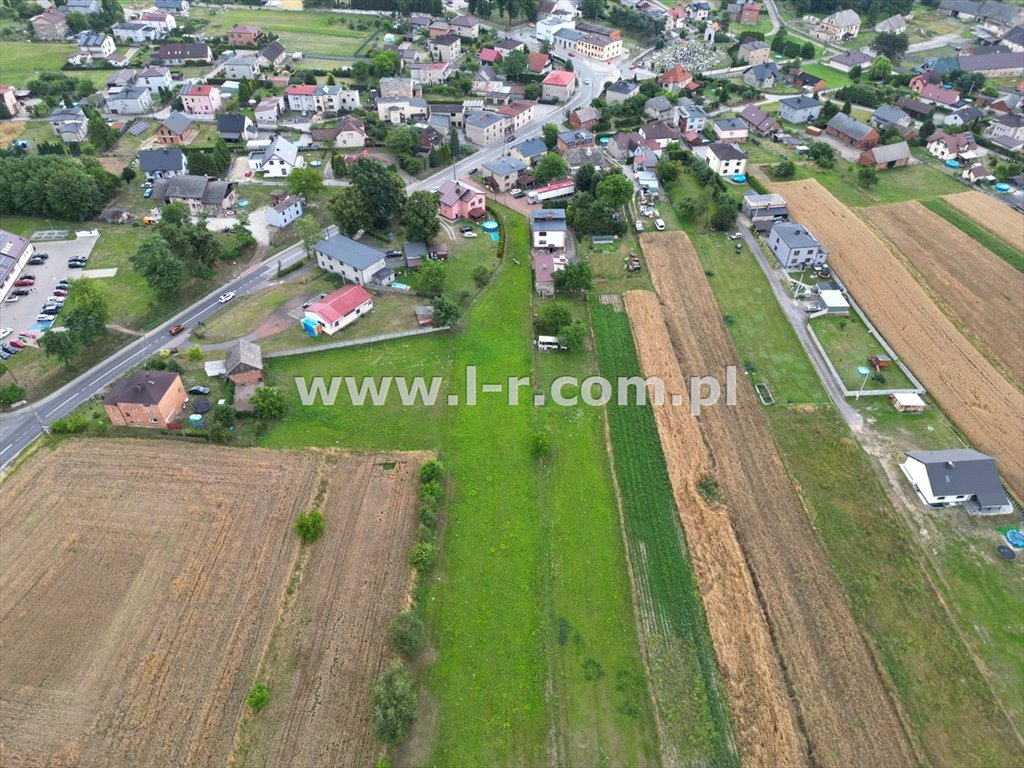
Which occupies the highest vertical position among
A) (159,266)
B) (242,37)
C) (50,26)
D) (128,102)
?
(50,26)

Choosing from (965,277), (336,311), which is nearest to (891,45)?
(965,277)

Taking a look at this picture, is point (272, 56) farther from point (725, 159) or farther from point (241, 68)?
point (725, 159)

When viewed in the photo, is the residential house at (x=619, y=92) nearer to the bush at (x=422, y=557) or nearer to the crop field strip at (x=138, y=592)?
the crop field strip at (x=138, y=592)

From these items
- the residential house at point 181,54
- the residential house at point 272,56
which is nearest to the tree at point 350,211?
the residential house at point 272,56

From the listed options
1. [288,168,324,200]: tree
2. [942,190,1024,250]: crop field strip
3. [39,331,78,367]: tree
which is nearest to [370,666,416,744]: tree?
[39,331,78,367]: tree

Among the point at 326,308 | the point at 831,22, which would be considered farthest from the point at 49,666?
the point at 831,22

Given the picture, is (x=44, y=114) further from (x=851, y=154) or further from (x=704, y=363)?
(x=851, y=154)
